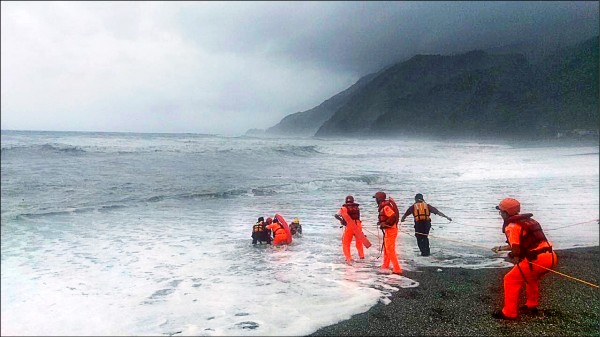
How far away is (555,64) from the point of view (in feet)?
478

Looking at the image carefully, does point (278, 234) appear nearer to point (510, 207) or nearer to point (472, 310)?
point (472, 310)

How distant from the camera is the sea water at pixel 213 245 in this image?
6531mm

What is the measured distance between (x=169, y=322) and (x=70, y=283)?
3123 mm

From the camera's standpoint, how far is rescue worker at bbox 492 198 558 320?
5750mm

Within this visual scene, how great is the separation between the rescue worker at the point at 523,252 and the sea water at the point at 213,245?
2141 mm

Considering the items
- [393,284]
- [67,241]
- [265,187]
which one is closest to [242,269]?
[393,284]

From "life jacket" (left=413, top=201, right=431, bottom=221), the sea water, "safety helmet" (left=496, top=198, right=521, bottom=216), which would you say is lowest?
the sea water

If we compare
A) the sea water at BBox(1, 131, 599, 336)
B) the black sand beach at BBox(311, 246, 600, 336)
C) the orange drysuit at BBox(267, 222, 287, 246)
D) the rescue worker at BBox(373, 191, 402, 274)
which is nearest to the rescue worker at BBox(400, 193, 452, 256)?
the sea water at BBox(1, 131, 599, 336)

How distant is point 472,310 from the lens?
6500 mm

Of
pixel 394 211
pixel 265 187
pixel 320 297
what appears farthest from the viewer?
pixel 265 187

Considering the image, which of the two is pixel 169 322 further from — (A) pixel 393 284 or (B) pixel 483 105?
(B) pixel 483 105

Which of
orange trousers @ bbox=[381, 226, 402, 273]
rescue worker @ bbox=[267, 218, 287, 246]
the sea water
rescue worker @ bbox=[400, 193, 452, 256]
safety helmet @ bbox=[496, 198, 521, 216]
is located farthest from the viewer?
rescue worker @ bbox=[267, 218, 287, 246]

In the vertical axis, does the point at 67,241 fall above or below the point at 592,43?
below

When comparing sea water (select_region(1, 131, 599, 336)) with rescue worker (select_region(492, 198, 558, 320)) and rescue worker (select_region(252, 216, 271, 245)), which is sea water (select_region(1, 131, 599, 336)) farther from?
rescue worker (select_region(492, 198, 558, 320))
